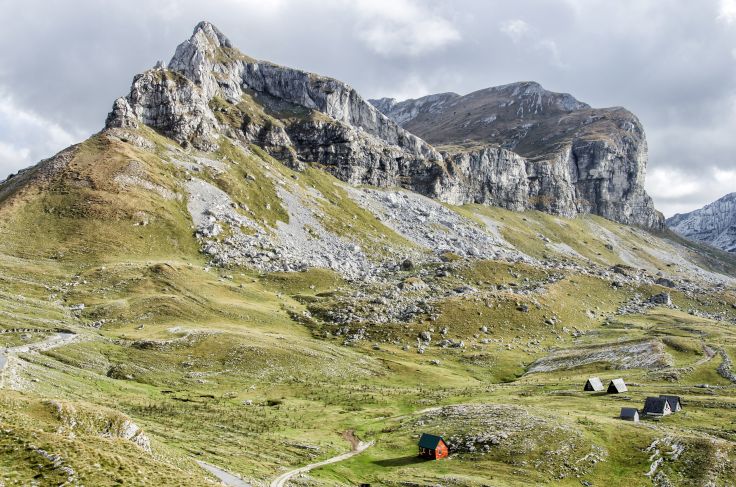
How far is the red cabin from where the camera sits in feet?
229

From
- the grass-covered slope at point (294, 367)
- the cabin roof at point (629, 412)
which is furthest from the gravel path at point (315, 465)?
the cabin roof at point (629, 412)

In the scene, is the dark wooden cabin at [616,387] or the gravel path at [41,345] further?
the dark wooden cabin at [616,387]

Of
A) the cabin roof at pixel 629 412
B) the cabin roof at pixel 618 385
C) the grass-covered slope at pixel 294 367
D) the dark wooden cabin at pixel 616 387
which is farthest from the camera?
the cabin roof at pixel 618 385

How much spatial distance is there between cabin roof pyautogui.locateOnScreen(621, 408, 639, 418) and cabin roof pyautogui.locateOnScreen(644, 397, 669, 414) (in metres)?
2.55

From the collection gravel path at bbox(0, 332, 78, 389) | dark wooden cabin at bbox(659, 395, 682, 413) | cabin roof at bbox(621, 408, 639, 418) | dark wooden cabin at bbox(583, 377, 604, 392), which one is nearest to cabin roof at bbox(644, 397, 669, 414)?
dark wooden cabin at bbox(659, 395, 682, 413)

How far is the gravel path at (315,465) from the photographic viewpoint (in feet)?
184

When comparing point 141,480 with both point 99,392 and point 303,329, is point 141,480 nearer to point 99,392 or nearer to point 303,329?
point 99,392

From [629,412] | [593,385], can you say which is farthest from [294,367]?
[629,412]

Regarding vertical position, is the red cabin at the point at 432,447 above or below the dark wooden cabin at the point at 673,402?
below

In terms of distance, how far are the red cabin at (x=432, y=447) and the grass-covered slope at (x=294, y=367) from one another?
2308 mm

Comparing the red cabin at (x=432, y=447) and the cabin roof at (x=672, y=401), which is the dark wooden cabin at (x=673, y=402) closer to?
the cabin roof at (x=672, y=401)

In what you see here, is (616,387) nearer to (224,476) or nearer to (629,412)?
(629,412)

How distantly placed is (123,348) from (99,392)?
30.4 meters

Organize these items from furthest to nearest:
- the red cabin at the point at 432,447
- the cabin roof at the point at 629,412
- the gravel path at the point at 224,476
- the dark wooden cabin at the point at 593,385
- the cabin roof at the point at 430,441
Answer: the dark wooden cabin at the point at 593,385 → the cabin roof at the point at 629,412 → the cabin roof at the point at 430,441 → the red cabin at the point at 432,447 → the gravel path at the point at 224,476
